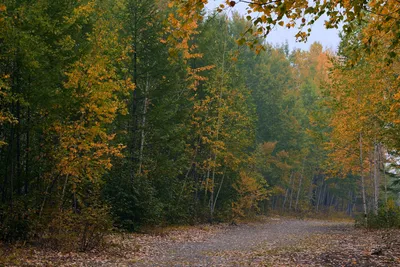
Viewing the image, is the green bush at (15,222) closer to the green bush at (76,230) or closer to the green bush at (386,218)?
the green bush at (76,230)

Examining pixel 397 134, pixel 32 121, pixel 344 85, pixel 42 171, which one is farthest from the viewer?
pixel 344 85

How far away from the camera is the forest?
9977 mm

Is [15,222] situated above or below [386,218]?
below

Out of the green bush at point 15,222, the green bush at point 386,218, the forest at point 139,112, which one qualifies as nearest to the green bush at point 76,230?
the forest at point 139,112

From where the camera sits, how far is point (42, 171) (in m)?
12.8

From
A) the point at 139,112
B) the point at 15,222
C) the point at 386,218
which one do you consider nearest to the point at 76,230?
the point at 15,222

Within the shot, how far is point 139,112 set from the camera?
829 inches

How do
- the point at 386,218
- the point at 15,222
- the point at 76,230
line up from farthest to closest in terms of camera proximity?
1. the point at 386,218
2. the point at 76,230
3. the point at 15,222

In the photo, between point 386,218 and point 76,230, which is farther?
point 386,218

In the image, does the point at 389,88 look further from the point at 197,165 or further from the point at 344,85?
the point at 197,165

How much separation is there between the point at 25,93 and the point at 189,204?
16.5 metres

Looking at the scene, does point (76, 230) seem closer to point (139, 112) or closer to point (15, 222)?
point (15, 222)

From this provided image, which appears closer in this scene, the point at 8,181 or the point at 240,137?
the point at 8,181

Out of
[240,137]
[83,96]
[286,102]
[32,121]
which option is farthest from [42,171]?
[286,102]
